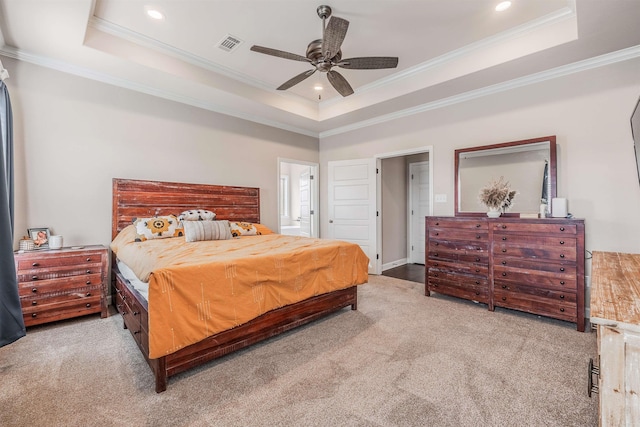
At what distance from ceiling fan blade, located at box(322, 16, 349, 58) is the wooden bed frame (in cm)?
Answer: 230

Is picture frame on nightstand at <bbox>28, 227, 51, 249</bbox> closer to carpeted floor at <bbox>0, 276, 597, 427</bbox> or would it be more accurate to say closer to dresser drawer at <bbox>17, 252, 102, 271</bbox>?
dresser drawer at <bbox>17, 252, 102, 271</bbox>

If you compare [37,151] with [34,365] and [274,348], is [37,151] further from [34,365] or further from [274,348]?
[274,348]

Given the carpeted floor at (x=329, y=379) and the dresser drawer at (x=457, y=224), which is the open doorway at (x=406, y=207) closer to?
the dresser drawer at (x=457, y=224)

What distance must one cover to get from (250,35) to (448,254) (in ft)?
11.4

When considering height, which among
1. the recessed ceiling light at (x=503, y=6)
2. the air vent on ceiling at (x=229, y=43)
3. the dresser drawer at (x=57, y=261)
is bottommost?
the dresser drawer at (x=57, y=261)

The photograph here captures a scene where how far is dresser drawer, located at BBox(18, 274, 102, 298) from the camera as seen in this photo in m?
2.63

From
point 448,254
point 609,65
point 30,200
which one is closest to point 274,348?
point 448,254

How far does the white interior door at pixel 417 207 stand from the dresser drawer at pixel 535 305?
2814mm

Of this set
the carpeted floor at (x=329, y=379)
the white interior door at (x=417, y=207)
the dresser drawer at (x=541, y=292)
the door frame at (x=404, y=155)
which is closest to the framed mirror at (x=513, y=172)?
the door frame at (x=404, y=155)

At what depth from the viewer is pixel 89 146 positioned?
11.0ft

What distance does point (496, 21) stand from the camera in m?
2.79

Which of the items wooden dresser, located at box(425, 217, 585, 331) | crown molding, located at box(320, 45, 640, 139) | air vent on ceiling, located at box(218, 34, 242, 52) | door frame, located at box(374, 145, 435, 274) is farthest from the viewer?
door frame, located at box(374, 145, 435, 274)

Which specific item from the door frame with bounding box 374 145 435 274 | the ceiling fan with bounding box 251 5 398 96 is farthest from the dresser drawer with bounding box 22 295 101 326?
the door frame with bounding box 374 145 435 274

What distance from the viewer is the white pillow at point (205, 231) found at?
326 centimetres
